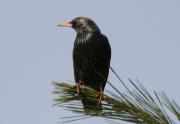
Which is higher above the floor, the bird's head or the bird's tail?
the bird's head

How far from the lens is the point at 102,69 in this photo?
521cm

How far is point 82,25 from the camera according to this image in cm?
603

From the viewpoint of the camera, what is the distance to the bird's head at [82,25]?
586cm

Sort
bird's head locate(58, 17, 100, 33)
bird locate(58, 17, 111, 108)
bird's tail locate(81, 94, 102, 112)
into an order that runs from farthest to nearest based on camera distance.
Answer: bird's head locate(58, 17, 100, 33) → bird locate(58, 17, 111, 108) → bird's tail locate(81, 94, 102, 112)

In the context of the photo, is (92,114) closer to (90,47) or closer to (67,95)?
(67,95)

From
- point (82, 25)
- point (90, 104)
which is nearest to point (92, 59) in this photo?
point (82, 25)

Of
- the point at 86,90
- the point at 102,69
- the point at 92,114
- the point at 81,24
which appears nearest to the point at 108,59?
the point at 102,69

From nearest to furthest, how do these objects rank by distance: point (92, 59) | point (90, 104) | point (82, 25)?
point (90, 104) < point (92, 59) < point (82, 25)

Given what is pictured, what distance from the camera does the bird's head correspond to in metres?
5.86

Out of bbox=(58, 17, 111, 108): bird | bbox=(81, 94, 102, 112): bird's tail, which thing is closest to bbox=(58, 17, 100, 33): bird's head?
bbox=(58, 17, 111, 108): bird

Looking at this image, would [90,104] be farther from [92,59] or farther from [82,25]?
[82,25]

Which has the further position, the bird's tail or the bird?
the bird

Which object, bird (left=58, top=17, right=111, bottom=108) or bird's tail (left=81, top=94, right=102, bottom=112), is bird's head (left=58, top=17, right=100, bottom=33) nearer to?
bird (left=58, top=17, right=111, bottom=108)

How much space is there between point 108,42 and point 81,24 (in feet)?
2.84
